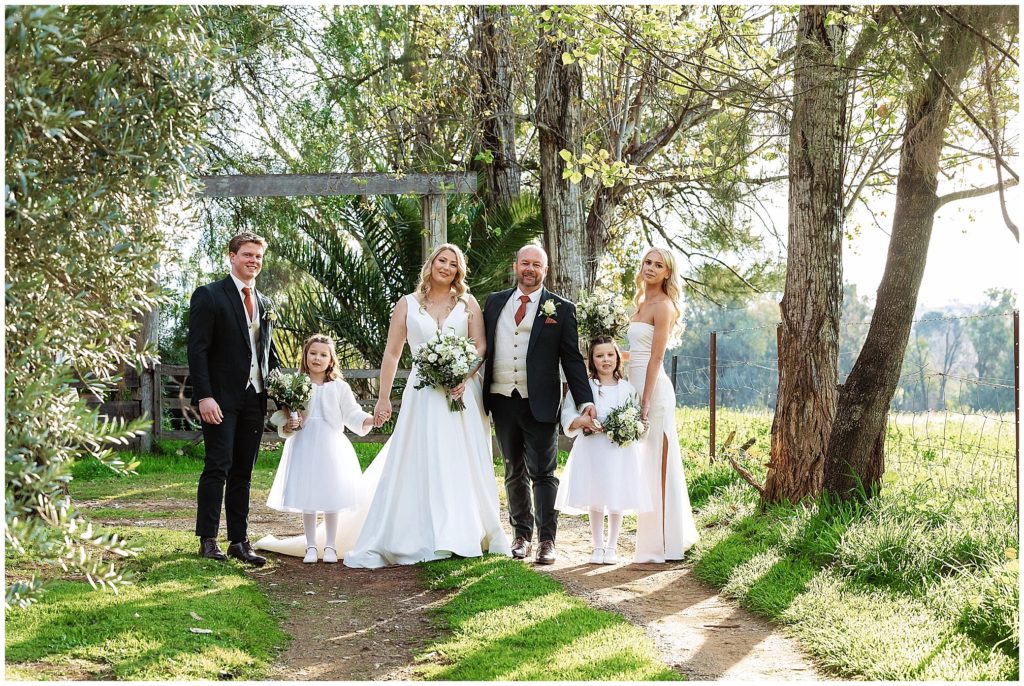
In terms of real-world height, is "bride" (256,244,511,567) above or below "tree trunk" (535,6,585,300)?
below

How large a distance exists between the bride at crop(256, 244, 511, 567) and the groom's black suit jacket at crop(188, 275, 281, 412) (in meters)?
0.96

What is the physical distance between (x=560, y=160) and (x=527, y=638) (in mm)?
6560

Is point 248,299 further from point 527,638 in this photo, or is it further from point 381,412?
point 527,638

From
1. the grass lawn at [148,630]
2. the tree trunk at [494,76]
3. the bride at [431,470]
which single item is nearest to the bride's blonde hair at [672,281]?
the bride at [431,470]

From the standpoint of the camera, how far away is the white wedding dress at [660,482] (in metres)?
6.82

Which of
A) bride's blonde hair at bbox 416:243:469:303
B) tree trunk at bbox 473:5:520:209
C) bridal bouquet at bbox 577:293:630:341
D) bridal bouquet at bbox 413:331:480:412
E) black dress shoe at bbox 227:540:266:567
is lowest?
black dress shoe at bbox 227:540:266:567

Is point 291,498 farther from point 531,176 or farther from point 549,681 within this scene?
point 531,176

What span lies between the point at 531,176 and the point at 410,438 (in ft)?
26.4

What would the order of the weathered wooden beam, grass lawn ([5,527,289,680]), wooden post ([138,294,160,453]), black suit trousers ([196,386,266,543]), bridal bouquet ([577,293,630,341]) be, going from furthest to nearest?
1. wooden post ([138,294,160,453])
2. the weathered wooden beam
3. bridal bouquet ([577,293,630,341])
4. black suit trousers ([196,386,266,543])
5. grass lawn ([5,527,289,680])

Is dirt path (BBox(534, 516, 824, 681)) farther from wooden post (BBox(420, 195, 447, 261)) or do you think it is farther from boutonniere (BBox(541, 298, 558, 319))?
wooden post (BBox(420, 195, 447, 261))

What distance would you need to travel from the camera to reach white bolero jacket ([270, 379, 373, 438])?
6.69 meters

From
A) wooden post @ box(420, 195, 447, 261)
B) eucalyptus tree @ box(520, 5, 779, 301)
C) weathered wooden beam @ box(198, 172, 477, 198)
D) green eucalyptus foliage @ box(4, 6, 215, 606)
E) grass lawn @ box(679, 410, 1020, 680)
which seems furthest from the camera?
wooden post @ box(420, 195, 447, 261)

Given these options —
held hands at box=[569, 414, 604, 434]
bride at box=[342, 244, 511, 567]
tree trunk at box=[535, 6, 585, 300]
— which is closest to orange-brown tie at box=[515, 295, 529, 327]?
bride at box=[342, 244, 511, 567]

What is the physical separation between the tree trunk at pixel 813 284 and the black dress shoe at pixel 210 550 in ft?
13.7
